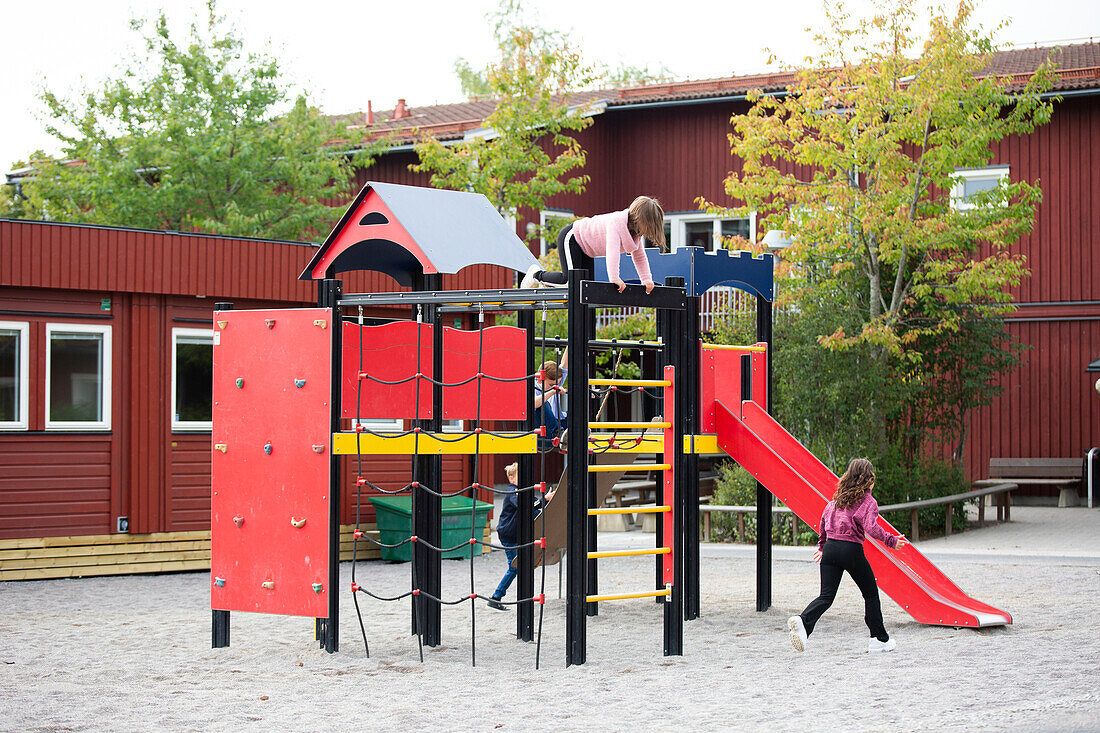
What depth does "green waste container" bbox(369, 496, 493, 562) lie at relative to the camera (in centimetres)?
1458

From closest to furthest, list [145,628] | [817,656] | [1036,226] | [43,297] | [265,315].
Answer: [817,656]
[265,315]
[145,628]
[43,297]
[1036,226]

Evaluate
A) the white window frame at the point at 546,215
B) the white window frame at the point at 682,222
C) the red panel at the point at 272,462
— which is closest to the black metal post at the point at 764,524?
the red panel at the point at 272,462

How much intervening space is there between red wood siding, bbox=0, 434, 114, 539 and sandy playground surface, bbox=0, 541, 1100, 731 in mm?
1232

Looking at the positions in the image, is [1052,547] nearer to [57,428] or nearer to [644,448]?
[644,448]

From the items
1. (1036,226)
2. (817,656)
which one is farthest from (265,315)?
(1036,226)

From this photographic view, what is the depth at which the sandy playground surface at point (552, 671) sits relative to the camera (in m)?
6.86

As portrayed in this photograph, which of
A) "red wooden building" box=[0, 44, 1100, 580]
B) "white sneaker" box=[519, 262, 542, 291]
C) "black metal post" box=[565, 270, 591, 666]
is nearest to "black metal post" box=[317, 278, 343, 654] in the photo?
"white sneaker" box=[519, 262, 542, 291]

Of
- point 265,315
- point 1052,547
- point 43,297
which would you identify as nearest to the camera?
point 265,315

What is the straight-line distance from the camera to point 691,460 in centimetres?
1077

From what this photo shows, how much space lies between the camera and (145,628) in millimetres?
10242

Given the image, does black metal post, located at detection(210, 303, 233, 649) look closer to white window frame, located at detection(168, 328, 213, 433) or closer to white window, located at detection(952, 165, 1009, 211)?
white window frame, located at detection(168, 328, 213, 433)

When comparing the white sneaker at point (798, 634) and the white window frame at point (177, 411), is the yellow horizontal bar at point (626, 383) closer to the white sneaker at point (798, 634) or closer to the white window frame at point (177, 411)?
the white sneaker at point (798, 634)

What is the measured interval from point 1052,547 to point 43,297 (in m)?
11.7

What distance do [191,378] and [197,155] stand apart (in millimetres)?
10299
